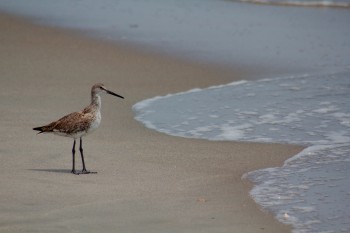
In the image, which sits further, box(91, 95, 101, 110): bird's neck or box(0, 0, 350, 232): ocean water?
box(91, 95, 101, 110): bird's neck

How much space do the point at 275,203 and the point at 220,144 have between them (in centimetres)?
202

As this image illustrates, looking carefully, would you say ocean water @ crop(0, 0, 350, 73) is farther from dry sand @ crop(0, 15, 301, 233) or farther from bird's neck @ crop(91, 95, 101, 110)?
bird's neck @ crop(91, 95, 101, 110)

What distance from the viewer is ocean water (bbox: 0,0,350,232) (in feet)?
23.7

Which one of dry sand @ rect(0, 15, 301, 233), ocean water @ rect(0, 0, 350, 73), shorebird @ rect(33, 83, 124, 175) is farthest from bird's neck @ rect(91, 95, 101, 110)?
ocean water @ rect(0, 0, 350, 73)

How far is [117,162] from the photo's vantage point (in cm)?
798

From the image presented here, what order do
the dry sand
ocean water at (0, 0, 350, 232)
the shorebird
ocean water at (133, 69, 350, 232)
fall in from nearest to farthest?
the dry sand → ocean water at (133, 69, 350, 232) → ocean water at (0, 0, 350, 232) → the shorebird

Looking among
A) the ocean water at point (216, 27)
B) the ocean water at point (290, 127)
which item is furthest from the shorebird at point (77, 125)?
the ocean water at point (216, 27)

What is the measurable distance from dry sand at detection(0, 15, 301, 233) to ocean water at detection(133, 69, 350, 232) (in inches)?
7.5

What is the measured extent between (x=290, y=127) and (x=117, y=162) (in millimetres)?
2087

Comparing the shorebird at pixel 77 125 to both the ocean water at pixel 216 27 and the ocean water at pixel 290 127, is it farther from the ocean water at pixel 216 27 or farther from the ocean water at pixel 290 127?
the ocean water at pixel 216 27

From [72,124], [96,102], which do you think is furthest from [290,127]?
[72,124]

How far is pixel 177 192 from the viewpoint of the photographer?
7.04 m

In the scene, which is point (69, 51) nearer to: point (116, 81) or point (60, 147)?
point (116, 81)

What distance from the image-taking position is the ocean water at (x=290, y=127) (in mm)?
6742
